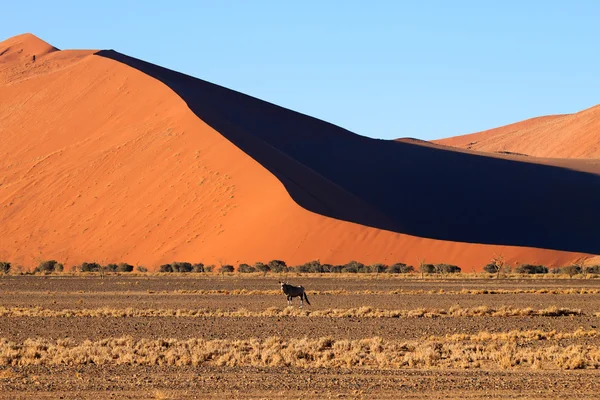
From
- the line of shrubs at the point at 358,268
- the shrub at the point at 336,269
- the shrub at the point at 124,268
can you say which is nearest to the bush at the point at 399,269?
the line of shrubs at the point at 358,268

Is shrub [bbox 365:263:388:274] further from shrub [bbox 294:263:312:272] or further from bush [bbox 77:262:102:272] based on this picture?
bush [bbox 77:262:102:272]

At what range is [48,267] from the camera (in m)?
53.0

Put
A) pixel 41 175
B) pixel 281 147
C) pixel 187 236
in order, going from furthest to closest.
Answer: pixel 281 147, pixel 41 175, pixel 187 236

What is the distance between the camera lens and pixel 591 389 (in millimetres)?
11414

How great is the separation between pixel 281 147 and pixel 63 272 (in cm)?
2590

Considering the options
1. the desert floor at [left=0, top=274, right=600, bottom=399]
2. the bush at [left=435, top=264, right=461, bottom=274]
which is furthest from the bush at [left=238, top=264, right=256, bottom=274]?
the desert floor at [left=0, top=274, right=600, bottom=399]

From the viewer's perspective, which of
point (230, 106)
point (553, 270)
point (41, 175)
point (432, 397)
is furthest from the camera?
point (230, 106)

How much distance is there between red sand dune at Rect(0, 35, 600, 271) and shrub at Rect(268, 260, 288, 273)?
50.6 inches

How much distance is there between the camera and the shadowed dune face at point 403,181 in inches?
2448

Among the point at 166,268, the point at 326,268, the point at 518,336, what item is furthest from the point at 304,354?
the point at 166,268

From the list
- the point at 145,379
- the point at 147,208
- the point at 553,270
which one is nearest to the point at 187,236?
the point at 147,208

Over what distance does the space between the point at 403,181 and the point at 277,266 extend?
83.5 ft

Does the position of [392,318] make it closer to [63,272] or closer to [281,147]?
[63,272]

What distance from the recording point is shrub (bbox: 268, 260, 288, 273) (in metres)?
49.2
